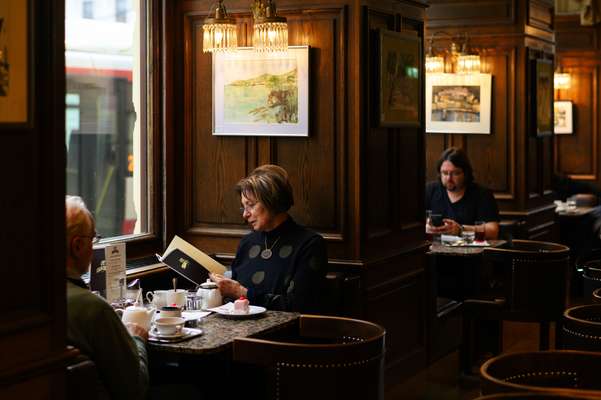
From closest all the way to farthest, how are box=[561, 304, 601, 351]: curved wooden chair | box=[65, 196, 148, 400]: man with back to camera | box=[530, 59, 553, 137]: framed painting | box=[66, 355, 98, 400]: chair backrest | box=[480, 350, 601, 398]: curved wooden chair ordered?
box=[66, 355, 98, 400]: chair backrest → box=[480, 350, 601, 398]: curved wooden chair → box=[65, 196, 148, 400]: man with back to camera → box=[561, 304, 601, 351]: curved wooden chair → box=[530, 59, 553, 137]: framed painting

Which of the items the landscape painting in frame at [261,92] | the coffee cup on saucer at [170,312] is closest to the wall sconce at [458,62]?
Result: the landscape painting in frame at [261,92]

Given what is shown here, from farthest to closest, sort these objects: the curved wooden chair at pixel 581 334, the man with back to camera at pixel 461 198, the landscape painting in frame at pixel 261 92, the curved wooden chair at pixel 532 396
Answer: the man with back to camera at pixel 461 198 < the landscape painting in frame at pixel 261 92 < the curved wooden chair at pixel 581 334 < the curved wooden chair at pixel 532 396

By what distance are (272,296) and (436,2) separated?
15.6ft

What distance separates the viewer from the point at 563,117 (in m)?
12.6

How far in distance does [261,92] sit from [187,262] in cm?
118

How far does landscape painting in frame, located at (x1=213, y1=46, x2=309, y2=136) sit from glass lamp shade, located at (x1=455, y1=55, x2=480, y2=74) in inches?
130

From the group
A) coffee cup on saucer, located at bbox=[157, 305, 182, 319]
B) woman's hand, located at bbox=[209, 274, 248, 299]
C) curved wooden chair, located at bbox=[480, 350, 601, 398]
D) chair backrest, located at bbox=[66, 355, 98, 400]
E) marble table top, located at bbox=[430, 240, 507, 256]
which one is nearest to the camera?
chair backrest, located at bbox=[66, 355, 98, 400]

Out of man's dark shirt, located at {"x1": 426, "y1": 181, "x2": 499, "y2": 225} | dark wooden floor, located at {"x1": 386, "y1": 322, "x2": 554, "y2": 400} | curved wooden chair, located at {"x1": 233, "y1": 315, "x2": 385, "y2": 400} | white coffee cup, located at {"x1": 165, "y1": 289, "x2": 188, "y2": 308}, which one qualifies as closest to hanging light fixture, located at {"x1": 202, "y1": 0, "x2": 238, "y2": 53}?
white coffee cup, located at {"x1": 165, "y1": 289, "x2": 188, "y2": 308}

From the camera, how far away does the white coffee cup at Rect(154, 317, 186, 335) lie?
4.25 metres

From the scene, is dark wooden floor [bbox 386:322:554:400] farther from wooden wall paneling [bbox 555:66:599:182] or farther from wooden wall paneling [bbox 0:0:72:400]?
wooden wall paneling [bbox 555:66:599:182]

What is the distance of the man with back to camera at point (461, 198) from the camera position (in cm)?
775

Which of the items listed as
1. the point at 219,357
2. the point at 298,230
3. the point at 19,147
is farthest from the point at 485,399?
the point at 298,230

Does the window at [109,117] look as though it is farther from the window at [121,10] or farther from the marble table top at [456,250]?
the marble table top at [456,250]

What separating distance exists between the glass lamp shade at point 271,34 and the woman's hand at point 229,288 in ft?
4.15
